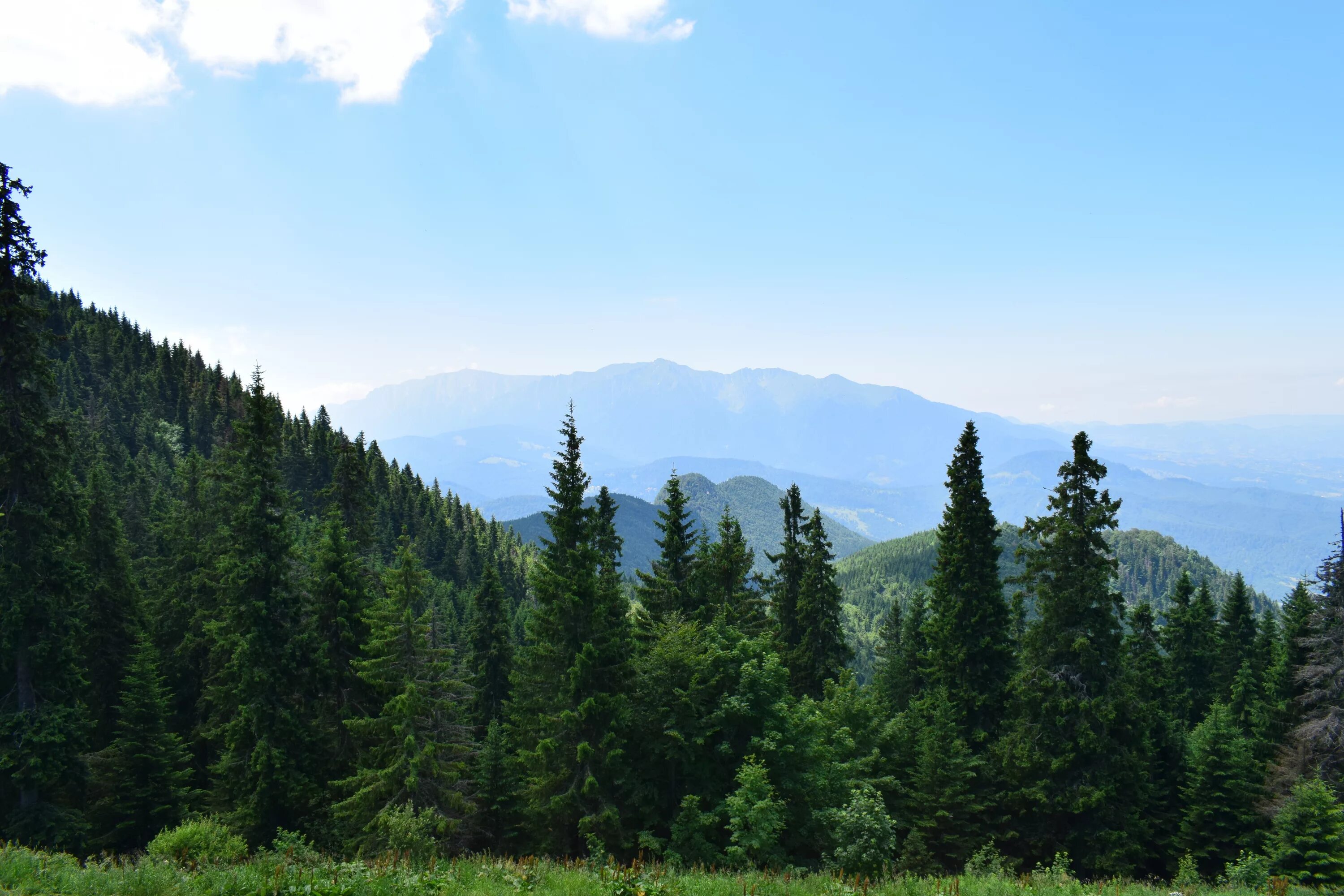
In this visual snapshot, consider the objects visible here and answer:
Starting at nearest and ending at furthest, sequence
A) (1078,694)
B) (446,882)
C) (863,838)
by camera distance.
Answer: (446,882), (863,838), (1078,694)

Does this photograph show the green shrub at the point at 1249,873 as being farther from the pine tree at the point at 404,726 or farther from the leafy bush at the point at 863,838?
the pine tree at the point at 404,726

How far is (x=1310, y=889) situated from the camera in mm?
13438

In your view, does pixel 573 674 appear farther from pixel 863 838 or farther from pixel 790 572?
pixel 790 572

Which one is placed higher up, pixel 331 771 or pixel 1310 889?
pixel 1310 889

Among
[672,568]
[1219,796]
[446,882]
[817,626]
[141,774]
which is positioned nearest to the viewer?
[446,882]

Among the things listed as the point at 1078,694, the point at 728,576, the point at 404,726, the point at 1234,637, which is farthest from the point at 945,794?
the point at 1234,637

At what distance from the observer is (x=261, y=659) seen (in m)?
23.5

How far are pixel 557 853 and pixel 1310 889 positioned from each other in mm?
20899

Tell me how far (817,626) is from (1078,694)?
14.6 meters

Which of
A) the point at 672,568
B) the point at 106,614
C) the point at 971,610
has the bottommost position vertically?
the point at 106,614

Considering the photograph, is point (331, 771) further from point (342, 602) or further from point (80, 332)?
point (80, 332)

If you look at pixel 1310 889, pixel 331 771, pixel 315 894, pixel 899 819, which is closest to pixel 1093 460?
pixel 1310 889

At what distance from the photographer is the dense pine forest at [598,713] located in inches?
797

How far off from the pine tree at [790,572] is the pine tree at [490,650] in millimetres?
16878
